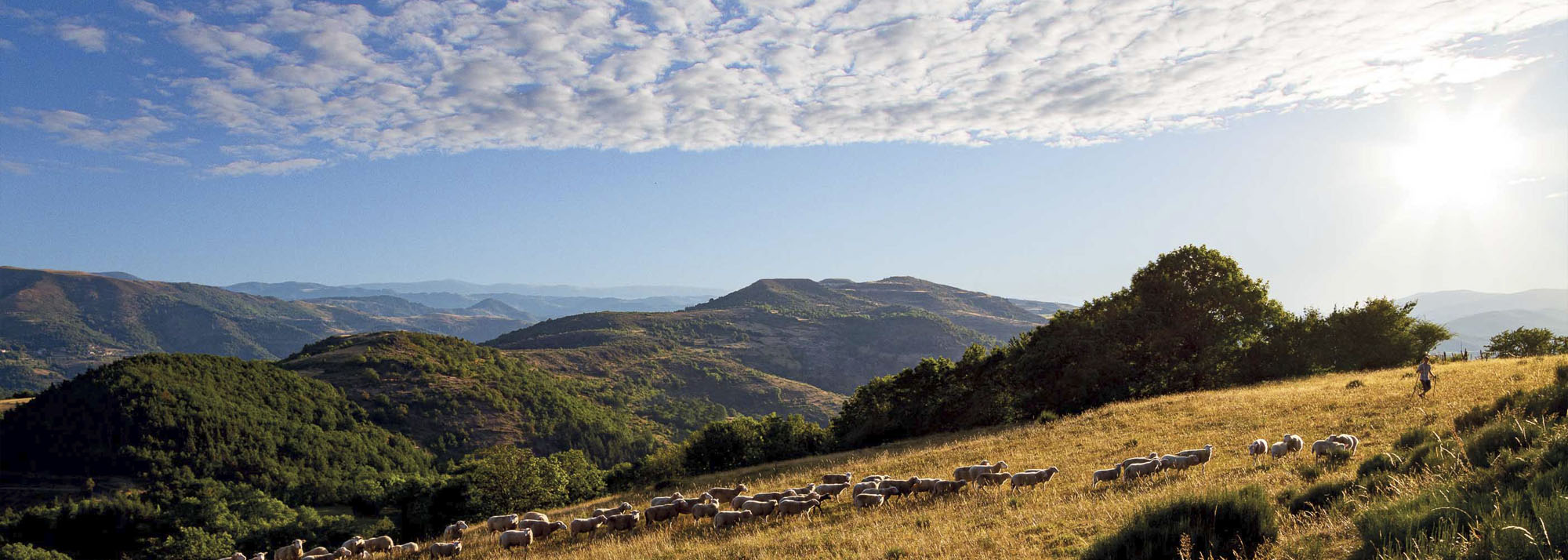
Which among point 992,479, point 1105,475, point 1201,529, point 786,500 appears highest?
point 1201,529

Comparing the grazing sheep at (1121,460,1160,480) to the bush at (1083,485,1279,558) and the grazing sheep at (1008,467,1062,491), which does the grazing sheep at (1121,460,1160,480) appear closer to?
the grazing sheep at (1008,467,1062,491)

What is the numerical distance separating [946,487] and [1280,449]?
775cm

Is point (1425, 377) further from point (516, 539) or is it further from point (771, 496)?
point (516, 539)

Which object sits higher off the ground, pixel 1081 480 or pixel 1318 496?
pixel 1318 496

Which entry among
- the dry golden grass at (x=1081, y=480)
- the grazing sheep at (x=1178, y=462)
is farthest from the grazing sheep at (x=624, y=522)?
the grazing sheep at (x=1178, y=462)

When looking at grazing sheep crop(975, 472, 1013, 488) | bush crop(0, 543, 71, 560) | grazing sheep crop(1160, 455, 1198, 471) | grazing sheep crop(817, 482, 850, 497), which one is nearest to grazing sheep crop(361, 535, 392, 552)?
grazing sheep crop(817, 482, 850, 497)

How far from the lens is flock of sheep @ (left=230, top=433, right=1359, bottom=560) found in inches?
612

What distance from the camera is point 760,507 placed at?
1622 cm

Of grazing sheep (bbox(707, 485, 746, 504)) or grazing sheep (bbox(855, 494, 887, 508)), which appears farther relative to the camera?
grazing sheep (bbox(707, 485, 746, 504))

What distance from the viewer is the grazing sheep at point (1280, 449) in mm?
15461

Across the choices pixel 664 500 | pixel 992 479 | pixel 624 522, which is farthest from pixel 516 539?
pixel 992 479

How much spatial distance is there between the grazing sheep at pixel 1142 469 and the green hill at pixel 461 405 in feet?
509

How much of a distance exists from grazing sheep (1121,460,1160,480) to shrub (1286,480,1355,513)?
4667 mm

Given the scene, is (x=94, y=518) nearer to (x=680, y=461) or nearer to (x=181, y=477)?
(x=181, y=477)
